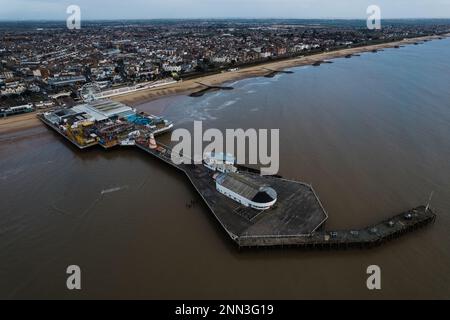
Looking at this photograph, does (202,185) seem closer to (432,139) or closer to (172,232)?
(172,232)

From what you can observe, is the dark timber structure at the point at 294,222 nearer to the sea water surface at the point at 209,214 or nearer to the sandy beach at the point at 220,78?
the sea water surface at the point at 209,214

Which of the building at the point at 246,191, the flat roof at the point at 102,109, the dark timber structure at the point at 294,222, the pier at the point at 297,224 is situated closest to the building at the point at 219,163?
A: the building at the point at 246,191

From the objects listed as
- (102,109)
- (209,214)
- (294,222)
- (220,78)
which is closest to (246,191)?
(209,214)

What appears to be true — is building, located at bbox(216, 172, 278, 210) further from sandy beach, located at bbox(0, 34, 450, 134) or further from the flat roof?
sandy beach, located at bbox(0, 34, 450, 134)

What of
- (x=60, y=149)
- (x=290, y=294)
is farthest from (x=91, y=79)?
(x=290, y=294)

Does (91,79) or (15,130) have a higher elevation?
(91,79)

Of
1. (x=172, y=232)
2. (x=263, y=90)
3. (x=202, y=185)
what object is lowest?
(x=172, y=232)
